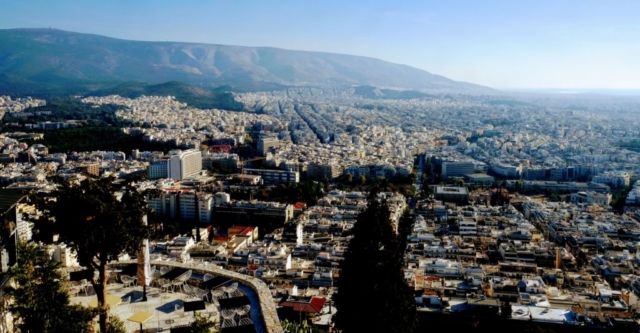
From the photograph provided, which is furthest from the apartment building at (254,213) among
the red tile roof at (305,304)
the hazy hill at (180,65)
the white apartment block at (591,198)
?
the hazy hill at (180,65)

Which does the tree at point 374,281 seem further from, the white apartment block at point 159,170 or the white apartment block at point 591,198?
the white apartment block at point 159,170

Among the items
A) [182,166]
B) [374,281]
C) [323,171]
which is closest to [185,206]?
[182,166]

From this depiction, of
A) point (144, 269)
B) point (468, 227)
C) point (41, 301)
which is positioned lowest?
point (468, 227)

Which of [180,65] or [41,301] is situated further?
[180,65]

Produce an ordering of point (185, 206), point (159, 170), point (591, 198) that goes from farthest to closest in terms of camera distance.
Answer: point (159, 170), point (591, 198), point (185, 206)

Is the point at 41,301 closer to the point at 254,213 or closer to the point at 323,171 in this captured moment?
the point at 254,213

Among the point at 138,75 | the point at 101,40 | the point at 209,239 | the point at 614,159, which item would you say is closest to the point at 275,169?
the point at 209,239

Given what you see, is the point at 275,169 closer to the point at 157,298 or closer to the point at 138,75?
the point at 157,298

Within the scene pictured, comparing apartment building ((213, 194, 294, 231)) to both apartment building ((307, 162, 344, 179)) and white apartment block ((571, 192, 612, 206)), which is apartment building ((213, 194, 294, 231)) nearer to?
apartment building ((307, 162, 344, 179))
